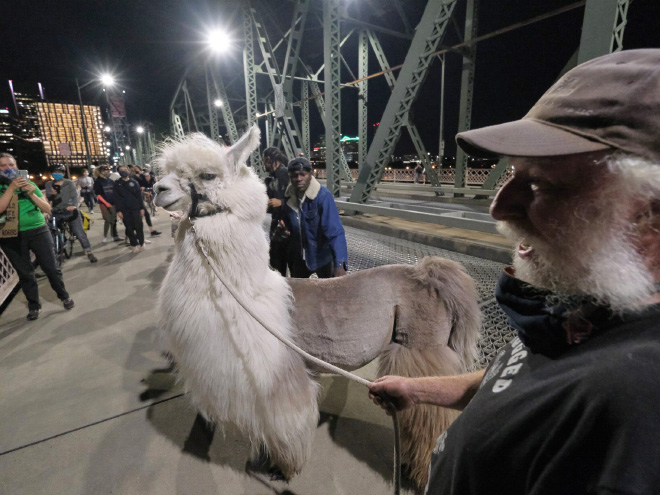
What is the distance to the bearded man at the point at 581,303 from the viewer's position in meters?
0.44

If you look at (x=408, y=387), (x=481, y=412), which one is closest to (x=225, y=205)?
(x=408, y=387)

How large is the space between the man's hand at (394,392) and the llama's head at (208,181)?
1.11 metres

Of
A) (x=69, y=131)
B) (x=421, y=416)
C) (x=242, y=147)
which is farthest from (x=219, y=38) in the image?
(x=69, y=131)

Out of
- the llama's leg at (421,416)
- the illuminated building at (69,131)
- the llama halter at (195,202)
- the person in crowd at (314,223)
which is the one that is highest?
the illuminated building at (69,131)

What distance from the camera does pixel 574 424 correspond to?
0.47 m

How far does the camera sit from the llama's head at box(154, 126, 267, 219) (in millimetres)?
1646

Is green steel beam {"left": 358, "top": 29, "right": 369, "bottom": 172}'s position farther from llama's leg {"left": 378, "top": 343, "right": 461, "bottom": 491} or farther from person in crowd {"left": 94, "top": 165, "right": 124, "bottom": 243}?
→ llama's leg {"left": 378, "top": 343, "right": 461, "bottom": 491}

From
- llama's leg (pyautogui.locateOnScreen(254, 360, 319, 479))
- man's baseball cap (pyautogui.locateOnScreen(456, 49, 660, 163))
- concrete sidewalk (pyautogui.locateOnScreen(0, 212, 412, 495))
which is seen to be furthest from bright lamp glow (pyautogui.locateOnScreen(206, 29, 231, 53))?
man's baseball cap (pyautogui.locateOnScreen(456, 49, 660, 163))

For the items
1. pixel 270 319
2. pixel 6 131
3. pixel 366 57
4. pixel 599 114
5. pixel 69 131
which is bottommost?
pixel 270 319

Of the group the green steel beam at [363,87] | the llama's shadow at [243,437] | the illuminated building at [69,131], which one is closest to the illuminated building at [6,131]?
the illuminated building at [69,131]

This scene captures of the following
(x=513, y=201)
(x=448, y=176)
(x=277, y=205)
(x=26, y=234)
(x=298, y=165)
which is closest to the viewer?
(x=513, y=201)

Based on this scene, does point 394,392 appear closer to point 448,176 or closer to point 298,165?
point 298,165

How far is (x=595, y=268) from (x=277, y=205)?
324 centimetres

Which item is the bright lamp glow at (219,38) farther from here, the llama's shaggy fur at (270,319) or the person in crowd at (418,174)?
the llama's shaggy fur at (270,319)
